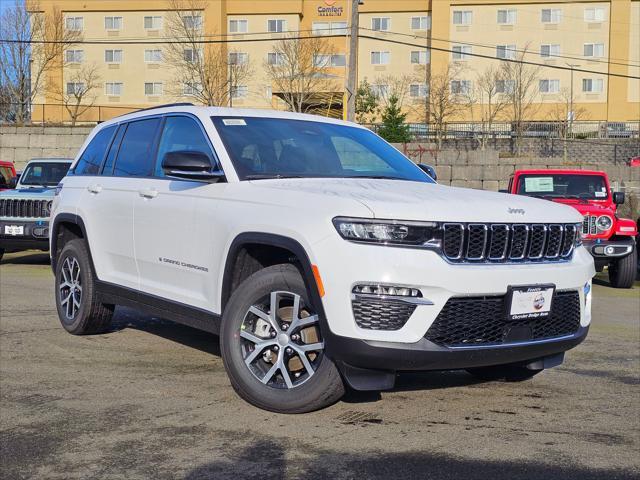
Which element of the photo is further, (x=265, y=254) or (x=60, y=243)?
(x=60, y=243)

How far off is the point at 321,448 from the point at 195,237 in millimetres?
1804

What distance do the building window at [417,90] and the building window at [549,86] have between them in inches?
328

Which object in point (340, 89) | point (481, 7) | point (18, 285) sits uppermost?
point (481, 7)

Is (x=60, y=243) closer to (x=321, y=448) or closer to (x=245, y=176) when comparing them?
(x=245, y=176)

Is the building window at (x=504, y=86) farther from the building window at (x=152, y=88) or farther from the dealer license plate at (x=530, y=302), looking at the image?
the dealer license plate at (x=530, y=302)

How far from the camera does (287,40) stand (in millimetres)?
48375

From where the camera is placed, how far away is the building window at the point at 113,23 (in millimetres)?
57594

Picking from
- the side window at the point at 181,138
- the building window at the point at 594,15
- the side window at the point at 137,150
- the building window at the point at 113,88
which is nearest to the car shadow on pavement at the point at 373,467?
the side window at the point at 181,138

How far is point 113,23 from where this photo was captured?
5778 cm

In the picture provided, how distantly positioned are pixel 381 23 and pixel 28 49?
25.0m

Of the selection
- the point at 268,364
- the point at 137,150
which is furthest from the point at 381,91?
the point at 268,364

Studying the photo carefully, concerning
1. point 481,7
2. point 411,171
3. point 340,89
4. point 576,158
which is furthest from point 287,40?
point 411,171

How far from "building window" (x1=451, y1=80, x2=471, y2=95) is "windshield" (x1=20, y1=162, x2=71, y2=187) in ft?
139

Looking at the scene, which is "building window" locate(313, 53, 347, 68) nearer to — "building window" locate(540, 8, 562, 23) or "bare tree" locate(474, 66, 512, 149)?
"bare tree" locate(474, 66, 512, 149)
